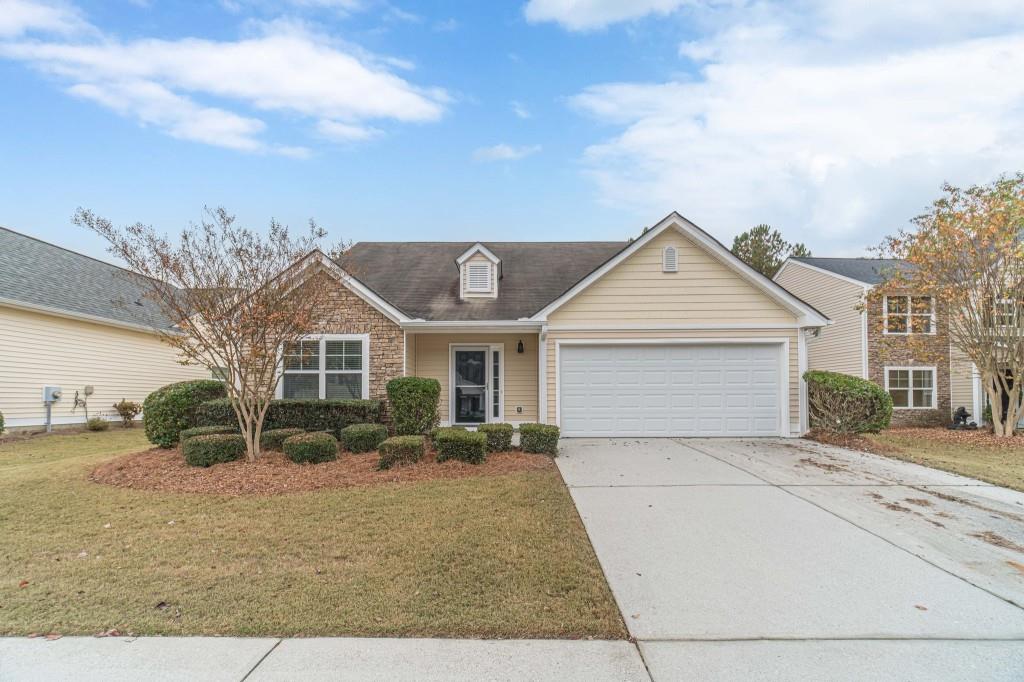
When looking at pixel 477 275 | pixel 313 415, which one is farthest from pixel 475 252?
pixel 313 415

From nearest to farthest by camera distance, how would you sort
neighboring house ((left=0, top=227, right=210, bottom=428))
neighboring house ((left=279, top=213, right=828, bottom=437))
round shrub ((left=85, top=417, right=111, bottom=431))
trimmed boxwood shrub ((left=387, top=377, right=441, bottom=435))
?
trimmed boxwood shrub ((left=387, top=377, right=441, bottom=435)) < neighboring house ((left=279, top=213, right=828, bottom=437)) < neighboring house ((left=0, top=227, right=210, bottom=428)) < round shrub ((left=85, top=417, right=111, bottom=431))

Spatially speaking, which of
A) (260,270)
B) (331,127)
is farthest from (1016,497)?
(331,127)

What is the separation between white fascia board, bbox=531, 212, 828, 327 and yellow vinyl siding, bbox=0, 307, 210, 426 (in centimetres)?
1380

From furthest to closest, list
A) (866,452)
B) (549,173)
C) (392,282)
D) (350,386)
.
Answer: (549,173)
(392,282)
(350,386)
(866,452)

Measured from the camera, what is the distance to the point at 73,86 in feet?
41.5

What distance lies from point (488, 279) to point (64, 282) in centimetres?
1365

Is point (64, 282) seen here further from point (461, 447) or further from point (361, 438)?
point (461, 447)

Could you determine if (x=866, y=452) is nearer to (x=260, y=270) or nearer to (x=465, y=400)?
(x=465, y=400)

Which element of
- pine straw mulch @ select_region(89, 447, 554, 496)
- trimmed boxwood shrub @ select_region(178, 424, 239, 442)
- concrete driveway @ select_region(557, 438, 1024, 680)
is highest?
trimmed boxwood shrub @ select_region(178, 424, 239, 442)

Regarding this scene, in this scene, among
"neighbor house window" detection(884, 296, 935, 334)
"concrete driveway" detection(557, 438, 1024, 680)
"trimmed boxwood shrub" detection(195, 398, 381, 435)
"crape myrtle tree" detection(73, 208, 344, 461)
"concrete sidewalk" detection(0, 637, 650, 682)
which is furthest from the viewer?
"neighbor house window" detection(884, 296, 935, 334)

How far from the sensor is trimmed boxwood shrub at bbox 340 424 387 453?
371 inches

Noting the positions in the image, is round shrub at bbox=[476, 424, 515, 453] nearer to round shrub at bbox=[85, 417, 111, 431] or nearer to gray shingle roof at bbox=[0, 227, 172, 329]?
gray shingle roof at bbox=[0, 227, 172, 329]

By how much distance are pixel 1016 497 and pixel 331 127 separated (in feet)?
52.4

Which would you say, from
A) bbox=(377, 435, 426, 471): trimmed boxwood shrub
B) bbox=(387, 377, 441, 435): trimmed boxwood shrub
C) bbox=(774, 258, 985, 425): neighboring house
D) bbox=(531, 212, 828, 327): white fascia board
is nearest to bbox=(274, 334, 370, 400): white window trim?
bbox=(387, 377, 441, 435): trimmed boxwood shrub
